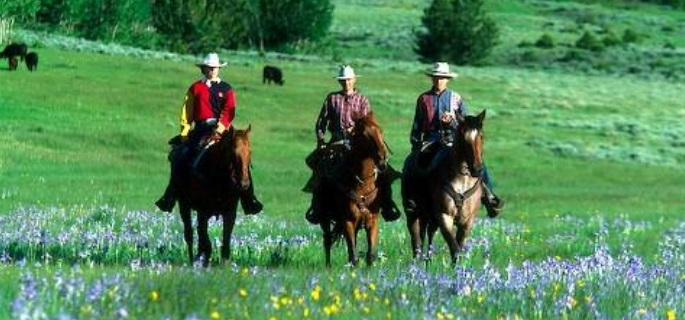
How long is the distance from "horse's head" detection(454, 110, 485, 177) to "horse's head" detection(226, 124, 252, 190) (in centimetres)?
247

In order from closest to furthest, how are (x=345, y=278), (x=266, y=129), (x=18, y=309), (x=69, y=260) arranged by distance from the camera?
1. (x=18, y=309)
2. (x=345, y=278)
3. (x=69, y=260)
4. (x=266, y=129)

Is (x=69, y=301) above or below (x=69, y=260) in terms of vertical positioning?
above

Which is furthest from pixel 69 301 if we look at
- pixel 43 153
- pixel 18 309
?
pixel 43 153

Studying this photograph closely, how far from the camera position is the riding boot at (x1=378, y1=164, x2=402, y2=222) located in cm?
1538

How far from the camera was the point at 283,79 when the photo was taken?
72.6 m

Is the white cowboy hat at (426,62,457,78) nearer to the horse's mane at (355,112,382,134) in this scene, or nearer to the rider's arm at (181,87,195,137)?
the horse's mane at (355,112,382,134)

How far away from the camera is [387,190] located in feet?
51.1

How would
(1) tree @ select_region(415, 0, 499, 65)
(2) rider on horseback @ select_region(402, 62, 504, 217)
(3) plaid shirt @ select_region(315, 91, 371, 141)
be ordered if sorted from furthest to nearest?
(1) tree @ select_region(415, 0, 499, 65), (2) rider on horseback @ select_region(402, 62, 504, 217), (3) plaid shirt @ select_region(315, 91, 371, 141)

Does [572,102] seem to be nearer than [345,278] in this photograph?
No

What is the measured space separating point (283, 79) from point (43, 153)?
3490cm

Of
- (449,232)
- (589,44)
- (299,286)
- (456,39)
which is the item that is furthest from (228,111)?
(589,44)

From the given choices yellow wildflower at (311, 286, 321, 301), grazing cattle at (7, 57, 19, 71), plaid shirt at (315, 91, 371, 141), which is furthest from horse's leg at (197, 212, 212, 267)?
grazing cattle at (7, 57, 19, 71)

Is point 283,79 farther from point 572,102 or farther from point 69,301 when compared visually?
point 69,301

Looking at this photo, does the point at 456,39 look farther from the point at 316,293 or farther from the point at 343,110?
the point at 316,293
